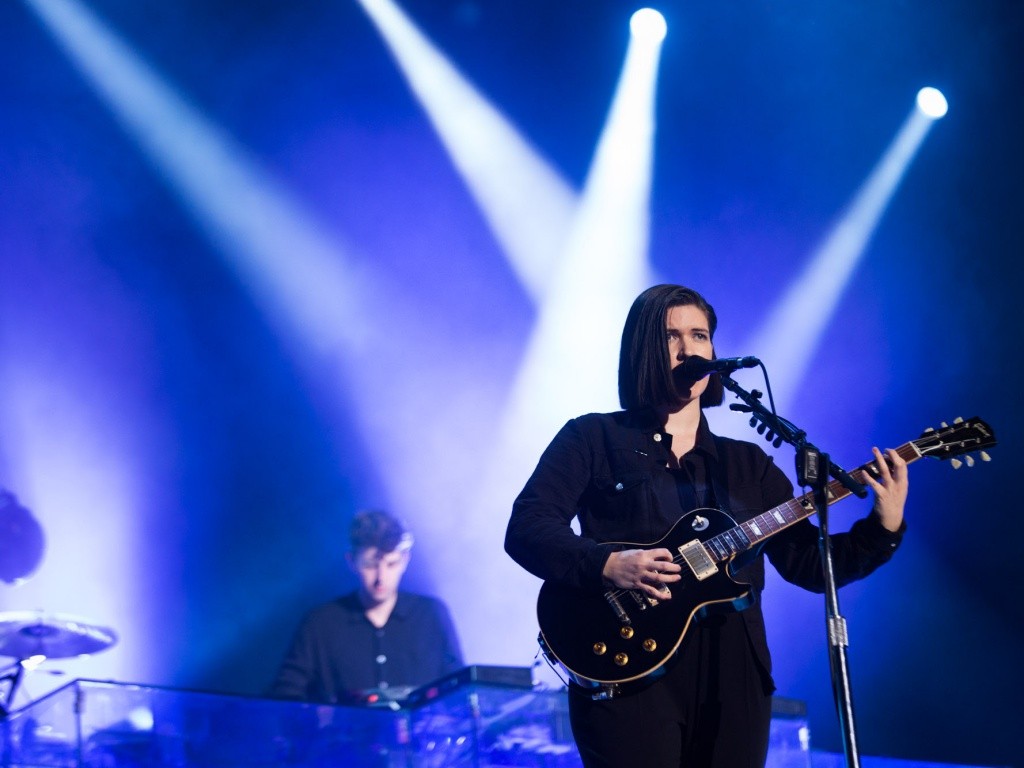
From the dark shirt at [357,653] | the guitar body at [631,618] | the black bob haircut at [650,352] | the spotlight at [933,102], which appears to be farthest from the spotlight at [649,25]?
the guitar body at [631,618]

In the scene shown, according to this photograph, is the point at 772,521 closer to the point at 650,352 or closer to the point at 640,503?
the point at 640,503

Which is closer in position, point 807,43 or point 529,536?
point 529,536

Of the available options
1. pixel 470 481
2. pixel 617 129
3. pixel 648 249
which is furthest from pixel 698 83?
pixel 470 481

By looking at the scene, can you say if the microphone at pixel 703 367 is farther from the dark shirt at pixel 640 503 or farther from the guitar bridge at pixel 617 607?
the guitar bridge at pixel 617 607

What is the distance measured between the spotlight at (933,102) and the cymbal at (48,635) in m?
6.39

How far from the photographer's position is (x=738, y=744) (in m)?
2.66

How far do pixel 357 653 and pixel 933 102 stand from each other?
5.44m

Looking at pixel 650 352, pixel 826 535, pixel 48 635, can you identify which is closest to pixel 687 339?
pixel 650 352

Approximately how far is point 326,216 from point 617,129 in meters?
2.32

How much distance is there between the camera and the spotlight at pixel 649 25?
8148mm

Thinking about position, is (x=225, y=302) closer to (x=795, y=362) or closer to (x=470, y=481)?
(x=470, y=481)

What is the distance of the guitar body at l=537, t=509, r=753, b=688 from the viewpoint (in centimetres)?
273

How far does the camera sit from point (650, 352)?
3189mm

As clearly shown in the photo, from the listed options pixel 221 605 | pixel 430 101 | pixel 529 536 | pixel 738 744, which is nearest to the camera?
pixel 738 744
